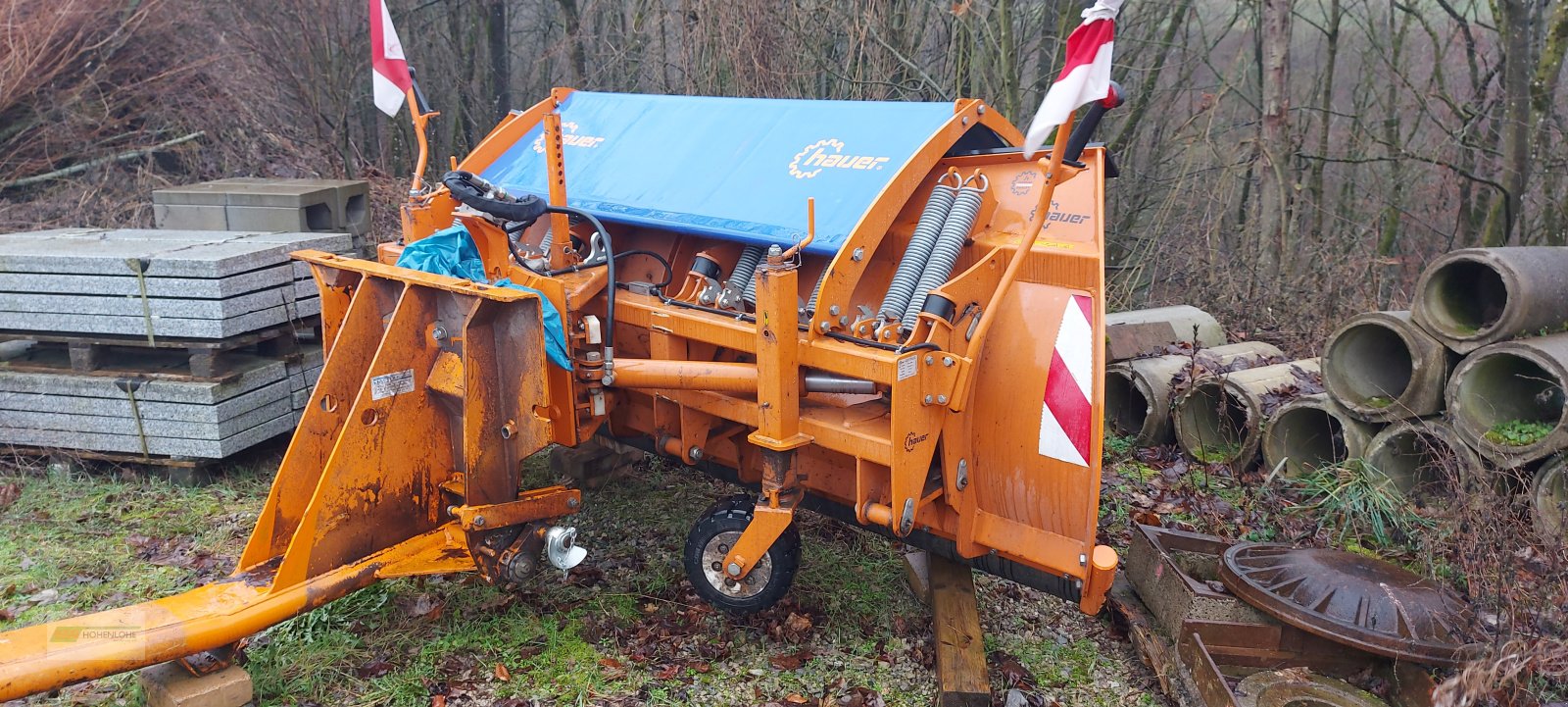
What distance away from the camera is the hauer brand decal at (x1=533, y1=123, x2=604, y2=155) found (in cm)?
484

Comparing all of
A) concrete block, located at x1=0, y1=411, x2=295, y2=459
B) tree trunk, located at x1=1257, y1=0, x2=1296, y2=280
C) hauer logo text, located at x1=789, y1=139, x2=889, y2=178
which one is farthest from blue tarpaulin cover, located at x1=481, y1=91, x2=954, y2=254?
tree trunk, located at x1=1257, y1=0, x2=1296, y2=280

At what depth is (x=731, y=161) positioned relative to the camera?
4211 mm

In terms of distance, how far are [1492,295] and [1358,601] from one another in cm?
224

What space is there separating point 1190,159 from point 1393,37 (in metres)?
4.62

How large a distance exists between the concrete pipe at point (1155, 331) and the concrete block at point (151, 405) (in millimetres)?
4422

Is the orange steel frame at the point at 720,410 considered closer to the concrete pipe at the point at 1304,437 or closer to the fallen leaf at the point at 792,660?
the fallen leaf at the point at 792,660

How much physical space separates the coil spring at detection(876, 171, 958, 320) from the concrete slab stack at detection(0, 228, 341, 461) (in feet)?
10.4

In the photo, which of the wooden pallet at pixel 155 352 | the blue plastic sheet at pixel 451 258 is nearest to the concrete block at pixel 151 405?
the wooden pallet at pixel 155 352

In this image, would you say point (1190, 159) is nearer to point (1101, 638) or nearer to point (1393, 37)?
point (1393, 37)

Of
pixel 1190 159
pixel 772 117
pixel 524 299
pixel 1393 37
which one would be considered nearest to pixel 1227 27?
pixel 1393 37

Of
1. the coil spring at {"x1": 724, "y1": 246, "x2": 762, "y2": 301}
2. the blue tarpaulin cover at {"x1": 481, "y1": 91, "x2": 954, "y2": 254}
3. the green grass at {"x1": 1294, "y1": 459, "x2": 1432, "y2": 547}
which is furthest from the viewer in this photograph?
the green grass at {"x1": 1294, "y1": 459, "x2": 1432, "y2": 547}

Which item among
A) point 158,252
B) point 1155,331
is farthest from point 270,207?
point 1155,331

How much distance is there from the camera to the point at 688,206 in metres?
4.07

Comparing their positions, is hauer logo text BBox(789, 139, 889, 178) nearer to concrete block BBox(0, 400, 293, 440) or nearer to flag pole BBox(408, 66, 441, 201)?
flag pole BBox(408, 66, 441, 201)
